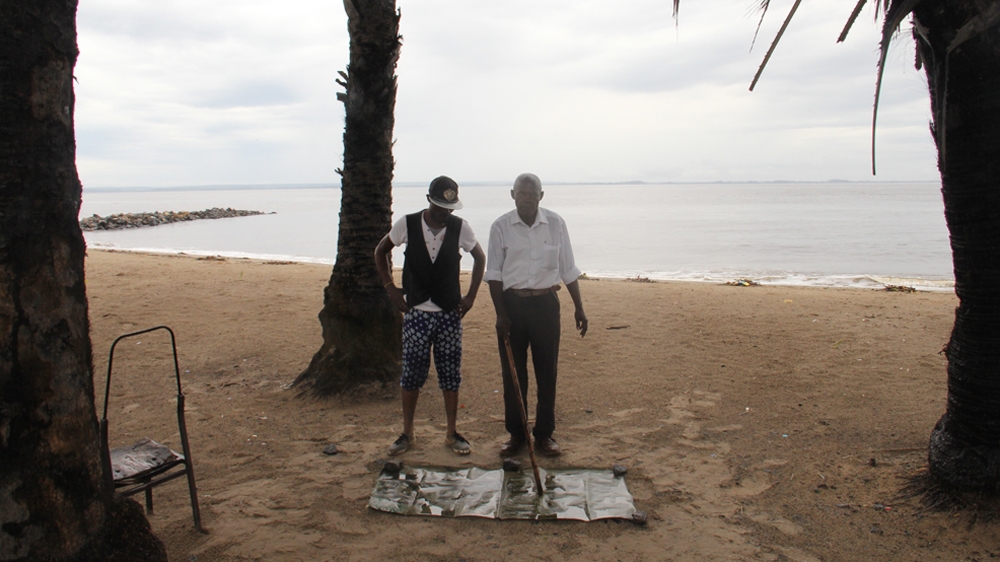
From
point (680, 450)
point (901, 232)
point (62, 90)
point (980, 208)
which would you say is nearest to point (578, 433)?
point (680, 450)

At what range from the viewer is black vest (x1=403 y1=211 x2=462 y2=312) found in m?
4.55

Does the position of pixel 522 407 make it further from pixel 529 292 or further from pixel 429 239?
pixel 429 239

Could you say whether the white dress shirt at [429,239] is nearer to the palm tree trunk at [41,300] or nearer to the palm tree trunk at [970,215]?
the palm tree trunk at [41,300]

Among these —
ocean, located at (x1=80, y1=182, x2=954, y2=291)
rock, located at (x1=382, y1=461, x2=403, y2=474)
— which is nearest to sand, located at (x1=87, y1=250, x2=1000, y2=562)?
rock, located at (x1=382, y1=461, x2=403, y2=474)

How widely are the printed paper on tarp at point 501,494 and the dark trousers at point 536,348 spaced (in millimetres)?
407

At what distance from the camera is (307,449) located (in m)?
5.02

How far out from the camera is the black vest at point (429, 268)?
455cm

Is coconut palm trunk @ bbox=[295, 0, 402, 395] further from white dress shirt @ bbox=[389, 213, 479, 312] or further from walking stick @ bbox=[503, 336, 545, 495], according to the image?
walking stick @ bbox=[503, 336, 545, 495]

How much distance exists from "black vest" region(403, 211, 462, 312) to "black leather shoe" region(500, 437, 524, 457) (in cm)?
109

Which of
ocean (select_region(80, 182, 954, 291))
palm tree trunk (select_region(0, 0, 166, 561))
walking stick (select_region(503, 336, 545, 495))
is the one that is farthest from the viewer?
ocean (select_region(80, 182, 954, 291))

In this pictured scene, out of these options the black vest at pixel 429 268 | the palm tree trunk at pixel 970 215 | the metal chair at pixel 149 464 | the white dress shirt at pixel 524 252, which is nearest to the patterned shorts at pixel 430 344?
the black vest at pixel 429 268

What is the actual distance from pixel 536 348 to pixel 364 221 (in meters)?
2.46

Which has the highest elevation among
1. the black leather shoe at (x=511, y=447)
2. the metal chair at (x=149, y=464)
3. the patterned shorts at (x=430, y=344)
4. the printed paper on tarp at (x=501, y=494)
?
the patterned shorts at (x=430, y=344)

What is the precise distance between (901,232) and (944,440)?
33309mm
